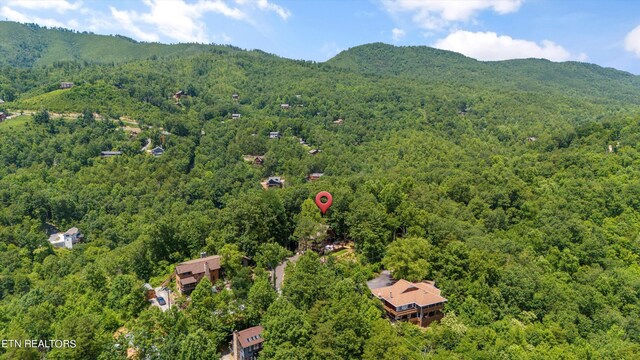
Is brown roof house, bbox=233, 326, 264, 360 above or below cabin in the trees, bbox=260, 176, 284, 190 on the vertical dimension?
below

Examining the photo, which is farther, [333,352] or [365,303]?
[365,303]

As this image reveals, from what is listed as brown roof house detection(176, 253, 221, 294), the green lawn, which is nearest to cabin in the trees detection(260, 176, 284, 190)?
brown roof house detection(176, 253, 221, 294)

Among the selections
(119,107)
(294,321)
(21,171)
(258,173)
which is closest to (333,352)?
(294,321)

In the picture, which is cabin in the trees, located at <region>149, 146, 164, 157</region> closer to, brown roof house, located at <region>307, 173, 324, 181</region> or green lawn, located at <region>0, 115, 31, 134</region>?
green lawn, located at <region>0, 115, 31, 134</region>

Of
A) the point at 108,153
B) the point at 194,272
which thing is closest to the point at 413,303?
the point at 194,272

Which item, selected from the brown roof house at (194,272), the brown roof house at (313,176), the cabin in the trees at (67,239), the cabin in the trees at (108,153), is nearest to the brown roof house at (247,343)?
the brown roof house at (194,272)

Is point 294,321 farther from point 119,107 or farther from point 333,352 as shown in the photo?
point 119,107
